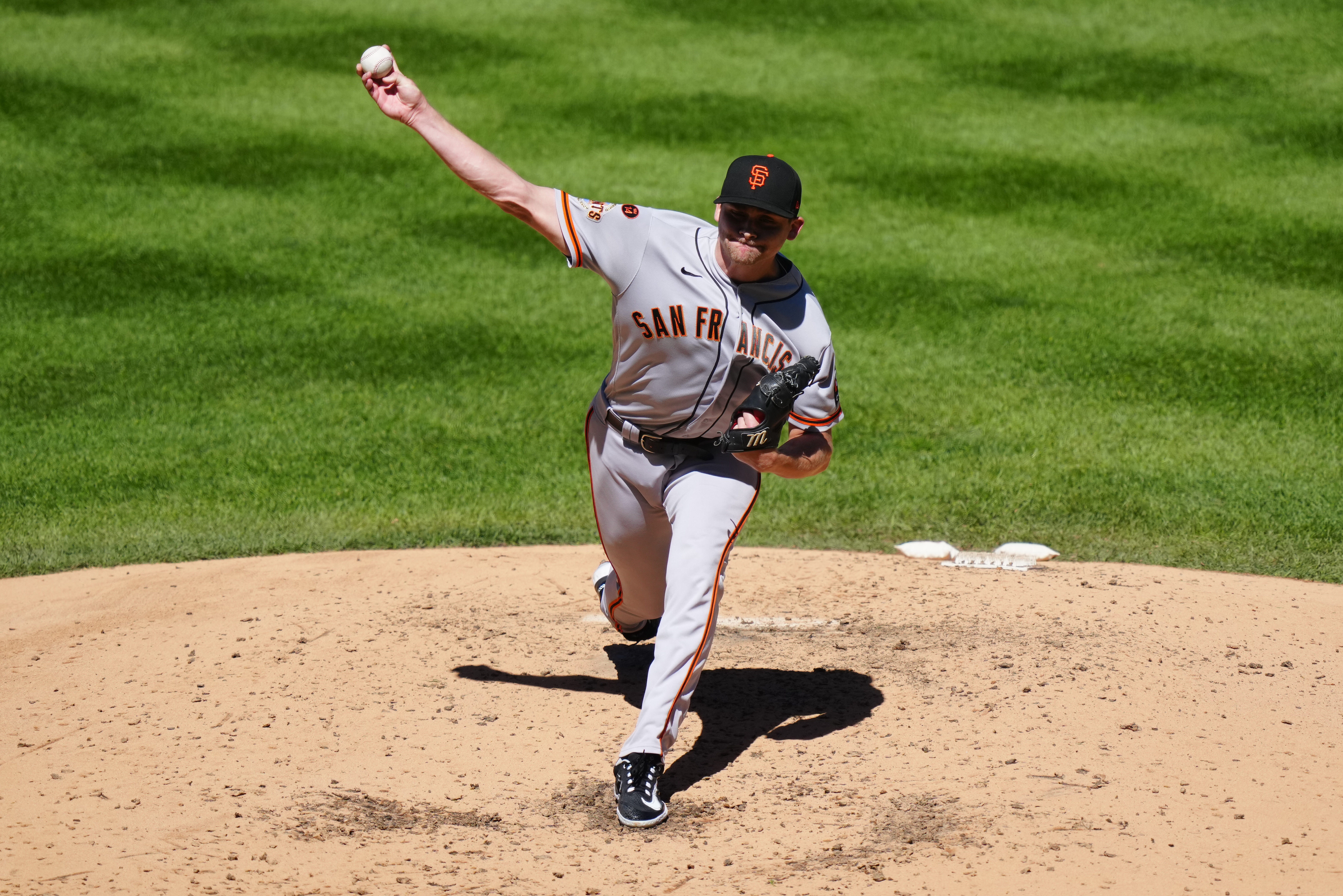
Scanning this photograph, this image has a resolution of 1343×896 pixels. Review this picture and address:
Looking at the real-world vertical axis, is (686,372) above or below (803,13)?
below

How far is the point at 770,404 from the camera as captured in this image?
430cm

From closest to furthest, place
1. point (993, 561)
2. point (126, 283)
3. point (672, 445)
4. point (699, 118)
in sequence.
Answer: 1. point (672, 445)
2. point (993, 561)
3. point (126, 283)
4. point (699, 118)

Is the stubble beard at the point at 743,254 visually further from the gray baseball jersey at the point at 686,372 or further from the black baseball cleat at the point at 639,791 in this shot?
the black baseball cleat at the point at 639,791

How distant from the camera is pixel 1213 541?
23.1 ft

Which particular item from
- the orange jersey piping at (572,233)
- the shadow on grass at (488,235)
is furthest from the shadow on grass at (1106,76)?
the orange jersey piping at (572,233)

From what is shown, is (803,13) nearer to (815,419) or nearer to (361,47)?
(361,47)

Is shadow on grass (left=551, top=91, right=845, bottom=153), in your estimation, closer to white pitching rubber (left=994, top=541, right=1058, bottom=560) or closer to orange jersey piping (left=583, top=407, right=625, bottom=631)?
white pitching rubber (left=994, top=541, right=1058, bottom=560)

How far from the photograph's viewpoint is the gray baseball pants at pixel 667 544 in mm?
4348

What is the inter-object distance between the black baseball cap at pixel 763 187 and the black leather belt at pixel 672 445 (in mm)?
809

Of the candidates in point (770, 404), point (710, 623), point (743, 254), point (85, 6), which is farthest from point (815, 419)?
point (85, 6)

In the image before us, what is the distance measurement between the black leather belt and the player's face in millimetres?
633

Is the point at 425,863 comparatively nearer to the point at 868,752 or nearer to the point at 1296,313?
the point at 868,752

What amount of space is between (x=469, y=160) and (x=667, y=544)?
58.7 inches

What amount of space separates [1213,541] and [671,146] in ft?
23.3
